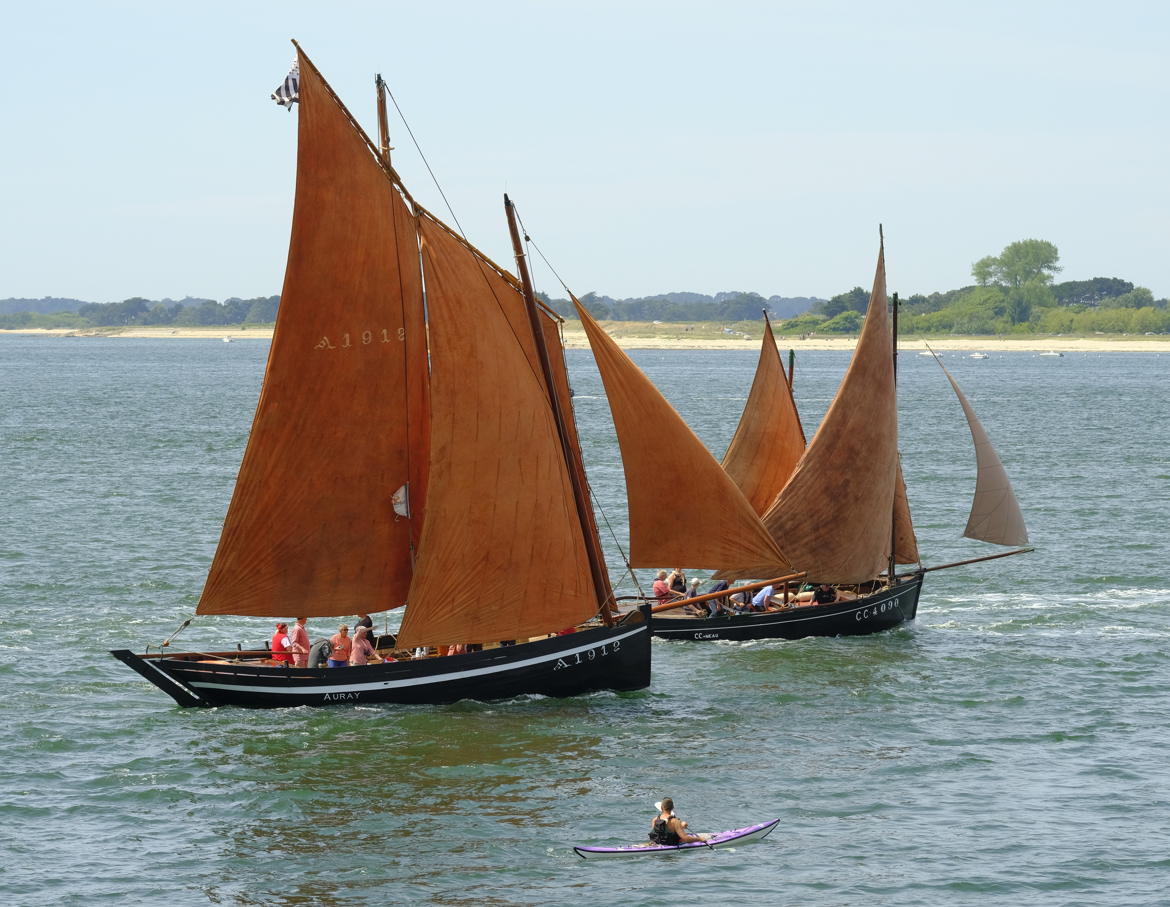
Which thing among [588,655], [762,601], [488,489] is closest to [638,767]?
[588,655]

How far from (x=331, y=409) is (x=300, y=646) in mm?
5278

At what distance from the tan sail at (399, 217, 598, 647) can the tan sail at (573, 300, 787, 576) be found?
5.46ft

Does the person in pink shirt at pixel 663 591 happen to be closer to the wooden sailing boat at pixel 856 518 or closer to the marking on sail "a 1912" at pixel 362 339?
the wooden sailing boat at pixel 856 518

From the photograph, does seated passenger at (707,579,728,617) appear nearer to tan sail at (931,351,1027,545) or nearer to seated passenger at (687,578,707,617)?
seated passenger at (687,578,707,617)

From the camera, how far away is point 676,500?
35312 mm

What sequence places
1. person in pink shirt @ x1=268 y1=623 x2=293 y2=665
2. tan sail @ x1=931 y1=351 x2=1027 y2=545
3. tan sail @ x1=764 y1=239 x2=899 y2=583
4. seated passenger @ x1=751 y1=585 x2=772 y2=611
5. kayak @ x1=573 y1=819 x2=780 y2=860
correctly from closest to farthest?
kayak @ x1=573 y1=819 x2=780 y2=860 → person in pink shirt @ x1=268 y1=623 x2=293 y2=665 → seated passenger @ x1=751 y1=585 x2=772 y2=611 → tan sail @ x1=764 y1=239 x2=899 y2=583 → tan sail @ x1=931 y1=351 x2=1027 y2=545

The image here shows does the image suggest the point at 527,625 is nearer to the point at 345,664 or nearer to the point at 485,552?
the point at 485,552

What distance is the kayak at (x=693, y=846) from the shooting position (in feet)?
85.8

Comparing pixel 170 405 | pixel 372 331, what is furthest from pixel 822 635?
pixel 170 405

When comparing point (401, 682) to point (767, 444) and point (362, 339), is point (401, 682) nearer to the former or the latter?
point (362, 339)

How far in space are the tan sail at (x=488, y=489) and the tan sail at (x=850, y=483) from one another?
10.1 meters

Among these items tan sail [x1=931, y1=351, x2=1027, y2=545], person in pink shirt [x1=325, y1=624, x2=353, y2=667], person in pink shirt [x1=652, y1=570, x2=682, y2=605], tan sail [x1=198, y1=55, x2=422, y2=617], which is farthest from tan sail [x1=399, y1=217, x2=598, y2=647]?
tan sail [x1=931, y1=351, x2=1027, y2=545]

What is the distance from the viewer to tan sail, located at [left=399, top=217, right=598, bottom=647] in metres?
33.3

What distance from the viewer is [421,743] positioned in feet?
107
